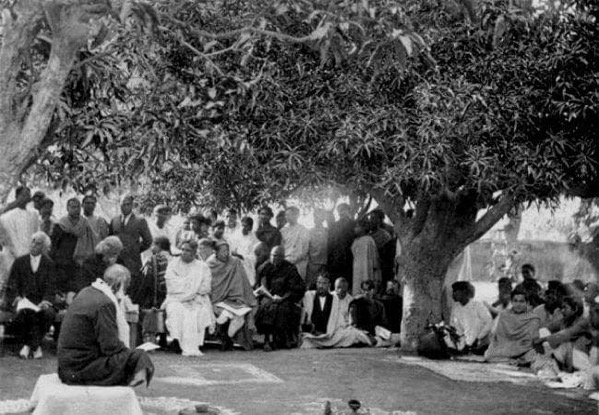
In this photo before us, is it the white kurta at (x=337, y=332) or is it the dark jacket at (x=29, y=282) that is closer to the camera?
the dark jacket at (x=29, y=282)

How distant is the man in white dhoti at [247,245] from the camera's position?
1540cm

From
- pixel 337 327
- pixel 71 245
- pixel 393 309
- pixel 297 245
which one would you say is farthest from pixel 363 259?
pixel 71 245

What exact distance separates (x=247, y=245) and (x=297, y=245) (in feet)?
3.28

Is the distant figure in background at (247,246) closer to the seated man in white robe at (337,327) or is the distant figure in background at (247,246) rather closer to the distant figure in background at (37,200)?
the seated man in white robe at (337,327)

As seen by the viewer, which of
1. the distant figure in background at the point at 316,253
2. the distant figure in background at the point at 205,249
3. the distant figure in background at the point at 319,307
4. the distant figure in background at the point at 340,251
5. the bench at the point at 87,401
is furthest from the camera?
the distant figure in background at the point at 340,251

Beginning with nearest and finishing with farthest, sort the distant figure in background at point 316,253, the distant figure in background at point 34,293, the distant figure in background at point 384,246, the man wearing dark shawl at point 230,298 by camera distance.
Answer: the distant figure in background at point 34,293
the man wearing dark shawl at point 230,298
the distant figure in background at point 316,253
the distant figure in background at point 384,246

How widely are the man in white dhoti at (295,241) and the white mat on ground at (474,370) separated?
3.15 metres

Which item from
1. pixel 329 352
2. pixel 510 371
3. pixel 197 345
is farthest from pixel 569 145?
pixel 197 345

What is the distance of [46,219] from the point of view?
13367 mm

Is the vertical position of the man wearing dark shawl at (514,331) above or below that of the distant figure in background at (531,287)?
below

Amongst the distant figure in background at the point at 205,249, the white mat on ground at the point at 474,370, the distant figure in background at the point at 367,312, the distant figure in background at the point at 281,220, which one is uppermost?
the distant figure in background at the point at 281,220

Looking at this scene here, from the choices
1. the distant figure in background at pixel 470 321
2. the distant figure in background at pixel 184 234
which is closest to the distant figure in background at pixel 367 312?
the distant figure in background at pixel 470 321

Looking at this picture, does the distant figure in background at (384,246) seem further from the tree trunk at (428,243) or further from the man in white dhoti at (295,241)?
the tree trunk at (428,243)

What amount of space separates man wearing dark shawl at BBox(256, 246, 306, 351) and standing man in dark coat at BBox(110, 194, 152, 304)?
6.69 feet
